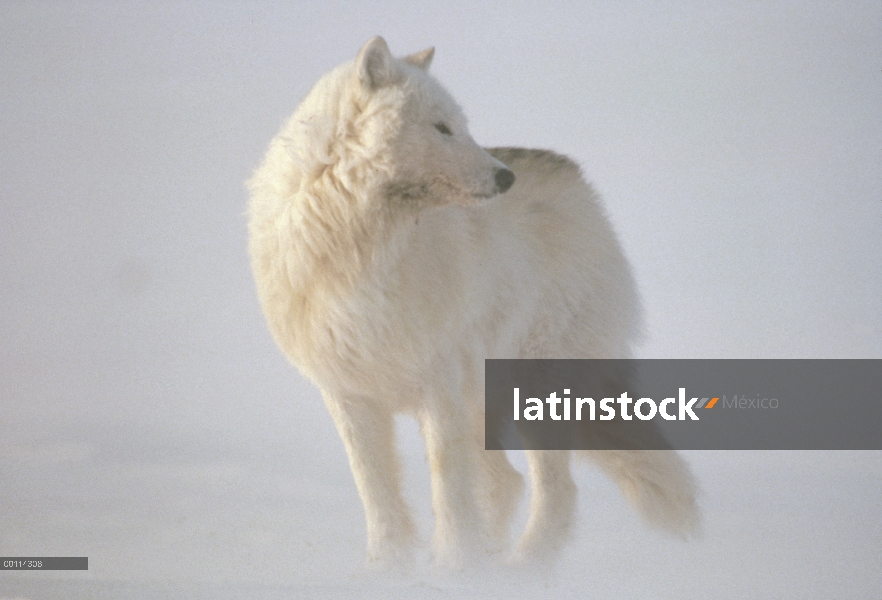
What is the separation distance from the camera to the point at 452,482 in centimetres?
338

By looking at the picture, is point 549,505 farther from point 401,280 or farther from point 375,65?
point 375,65

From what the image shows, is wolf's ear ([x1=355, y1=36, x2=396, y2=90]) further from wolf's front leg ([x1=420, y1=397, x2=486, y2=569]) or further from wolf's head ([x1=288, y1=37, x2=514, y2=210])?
wolf's front leg ([x1=420, y1=397, x2=486, y2=569])

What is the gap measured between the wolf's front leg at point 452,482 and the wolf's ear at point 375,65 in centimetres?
108

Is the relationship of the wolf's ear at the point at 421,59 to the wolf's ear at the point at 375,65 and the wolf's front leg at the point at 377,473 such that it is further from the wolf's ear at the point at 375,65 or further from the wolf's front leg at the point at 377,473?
Answer: the wolf's front leg at the point at 377,473

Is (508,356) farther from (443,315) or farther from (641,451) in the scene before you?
(641,451)

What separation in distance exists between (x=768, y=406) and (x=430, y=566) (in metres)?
1.82

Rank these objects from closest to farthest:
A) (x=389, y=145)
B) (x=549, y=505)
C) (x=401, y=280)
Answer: (x=389, y=145)
(x=401, y=280)
(x=549, y=505)

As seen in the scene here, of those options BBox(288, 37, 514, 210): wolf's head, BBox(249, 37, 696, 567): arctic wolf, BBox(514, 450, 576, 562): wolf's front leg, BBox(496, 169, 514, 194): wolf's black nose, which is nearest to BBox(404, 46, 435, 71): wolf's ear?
BBox(249, 37, 696, 567): arctic wolf

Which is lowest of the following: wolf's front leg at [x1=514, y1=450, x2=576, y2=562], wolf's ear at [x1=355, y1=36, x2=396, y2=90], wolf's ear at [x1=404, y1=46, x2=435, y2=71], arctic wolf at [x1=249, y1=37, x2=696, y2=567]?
wolf's front leg at [x1=514, y1=450, x2=576, y2=562]

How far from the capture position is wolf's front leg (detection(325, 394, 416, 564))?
11.4ft

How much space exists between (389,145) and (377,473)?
1174mm

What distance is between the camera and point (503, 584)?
3627 mm

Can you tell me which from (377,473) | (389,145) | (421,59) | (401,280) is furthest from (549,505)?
(421,59)

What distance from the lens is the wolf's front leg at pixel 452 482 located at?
11.1 feet
